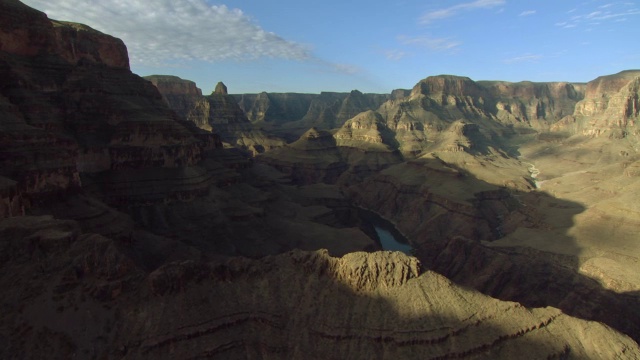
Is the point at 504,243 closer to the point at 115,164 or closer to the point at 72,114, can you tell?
the point at 115,164

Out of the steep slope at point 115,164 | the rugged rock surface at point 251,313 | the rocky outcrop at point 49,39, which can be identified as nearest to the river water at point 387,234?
the steep slope at point 115,164

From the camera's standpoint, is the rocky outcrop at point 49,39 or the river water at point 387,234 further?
the river water at point 387,234

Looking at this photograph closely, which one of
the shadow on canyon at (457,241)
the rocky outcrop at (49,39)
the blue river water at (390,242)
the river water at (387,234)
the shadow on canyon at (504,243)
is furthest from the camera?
the river water at (387,234)

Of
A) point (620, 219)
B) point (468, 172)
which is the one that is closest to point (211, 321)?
point (620, 219)

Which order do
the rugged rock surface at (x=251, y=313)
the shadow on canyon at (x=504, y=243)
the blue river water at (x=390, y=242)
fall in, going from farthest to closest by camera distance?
1. the blue river water at (x=390, y=242)
2. the shadow on canyon at (x=504, y=243)
3. the rugged rock surface at (x=251, y=313)

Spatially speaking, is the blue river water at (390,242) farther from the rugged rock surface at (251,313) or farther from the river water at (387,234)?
the rugged rock surface at (251,313)

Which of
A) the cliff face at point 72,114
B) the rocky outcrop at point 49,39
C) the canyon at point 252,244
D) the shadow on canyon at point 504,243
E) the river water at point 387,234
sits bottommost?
the river water at point 387,234

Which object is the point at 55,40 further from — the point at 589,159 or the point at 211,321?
the point at 589,159

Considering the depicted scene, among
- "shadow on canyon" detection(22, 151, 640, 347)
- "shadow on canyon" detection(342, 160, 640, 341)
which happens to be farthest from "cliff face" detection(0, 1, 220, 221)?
"shadow on canyon" detection(342, 160, 640, 341)

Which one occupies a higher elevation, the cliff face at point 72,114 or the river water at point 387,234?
the cliff face at point 72,114
